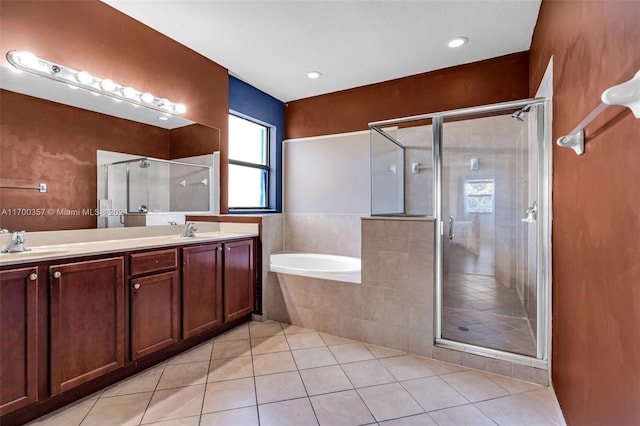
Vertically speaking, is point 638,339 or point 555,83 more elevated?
point 555,83

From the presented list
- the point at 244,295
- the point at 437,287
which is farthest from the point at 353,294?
the point at 244,295

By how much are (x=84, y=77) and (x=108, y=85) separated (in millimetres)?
147

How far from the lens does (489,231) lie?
3057 mm

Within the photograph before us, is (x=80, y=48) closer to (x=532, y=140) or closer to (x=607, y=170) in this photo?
(x=607, y=170)

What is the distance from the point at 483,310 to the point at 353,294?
4.20 ft

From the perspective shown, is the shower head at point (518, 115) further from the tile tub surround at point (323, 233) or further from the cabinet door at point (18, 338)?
the cabinet door at point (18, 338)

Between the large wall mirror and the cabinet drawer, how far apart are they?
0.52 meters

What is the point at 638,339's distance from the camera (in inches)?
31.8

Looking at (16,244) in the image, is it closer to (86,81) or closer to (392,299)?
(86,81)

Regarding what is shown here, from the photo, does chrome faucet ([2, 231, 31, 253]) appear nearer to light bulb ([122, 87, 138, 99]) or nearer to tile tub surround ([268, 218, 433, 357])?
light bulb ([122, 87, 138, 99])

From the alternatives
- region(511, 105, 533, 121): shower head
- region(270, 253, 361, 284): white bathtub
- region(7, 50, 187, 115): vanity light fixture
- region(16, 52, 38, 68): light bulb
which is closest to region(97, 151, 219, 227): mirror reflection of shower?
region(7, 50, 187, 115): vanity light fixture

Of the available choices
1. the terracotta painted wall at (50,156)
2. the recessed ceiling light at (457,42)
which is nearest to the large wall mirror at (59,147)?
the terracotta painted wall at (50,156)

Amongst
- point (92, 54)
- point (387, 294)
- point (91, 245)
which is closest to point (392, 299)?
point (387, 294)

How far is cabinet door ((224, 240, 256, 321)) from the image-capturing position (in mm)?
2596
